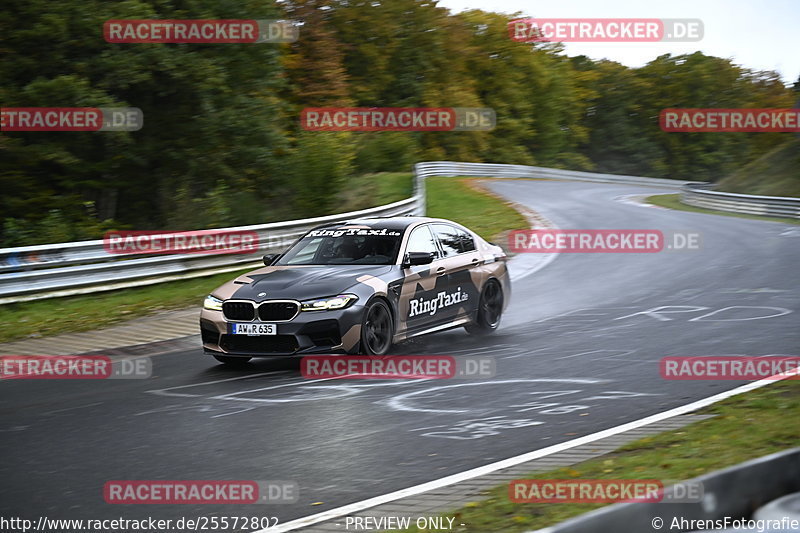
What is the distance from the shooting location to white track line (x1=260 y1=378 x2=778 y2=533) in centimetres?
547

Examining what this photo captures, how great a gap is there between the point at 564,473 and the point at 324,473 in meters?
1.54

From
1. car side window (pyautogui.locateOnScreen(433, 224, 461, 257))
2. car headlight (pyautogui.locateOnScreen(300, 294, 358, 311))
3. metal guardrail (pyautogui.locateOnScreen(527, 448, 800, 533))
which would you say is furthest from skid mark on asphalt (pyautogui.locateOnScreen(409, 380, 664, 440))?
car side window (pyautogui.locateOnScreen(433, 224, 461, 257))

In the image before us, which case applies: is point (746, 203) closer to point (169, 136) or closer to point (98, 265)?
point (169, 136)

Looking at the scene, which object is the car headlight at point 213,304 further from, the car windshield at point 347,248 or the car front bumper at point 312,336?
the car windshield at point 347,248

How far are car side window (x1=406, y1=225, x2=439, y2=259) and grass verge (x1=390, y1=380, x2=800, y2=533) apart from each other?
4.54 m

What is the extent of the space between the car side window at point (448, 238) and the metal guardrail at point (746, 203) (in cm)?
2330

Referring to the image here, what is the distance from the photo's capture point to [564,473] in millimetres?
6168

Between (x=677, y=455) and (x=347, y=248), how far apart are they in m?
5.92

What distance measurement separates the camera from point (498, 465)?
654cm

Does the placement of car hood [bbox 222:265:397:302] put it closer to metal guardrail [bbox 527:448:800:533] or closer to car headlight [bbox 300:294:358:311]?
car headlight [bbox 300:294:358:311]

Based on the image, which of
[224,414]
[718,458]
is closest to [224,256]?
[224,414]

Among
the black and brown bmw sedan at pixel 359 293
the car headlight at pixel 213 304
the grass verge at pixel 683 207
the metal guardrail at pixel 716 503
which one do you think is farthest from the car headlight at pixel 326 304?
the grass verge at pixel 683 207

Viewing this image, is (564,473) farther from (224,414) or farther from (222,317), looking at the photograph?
(222,317)

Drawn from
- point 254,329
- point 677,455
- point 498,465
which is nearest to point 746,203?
point 254,329
